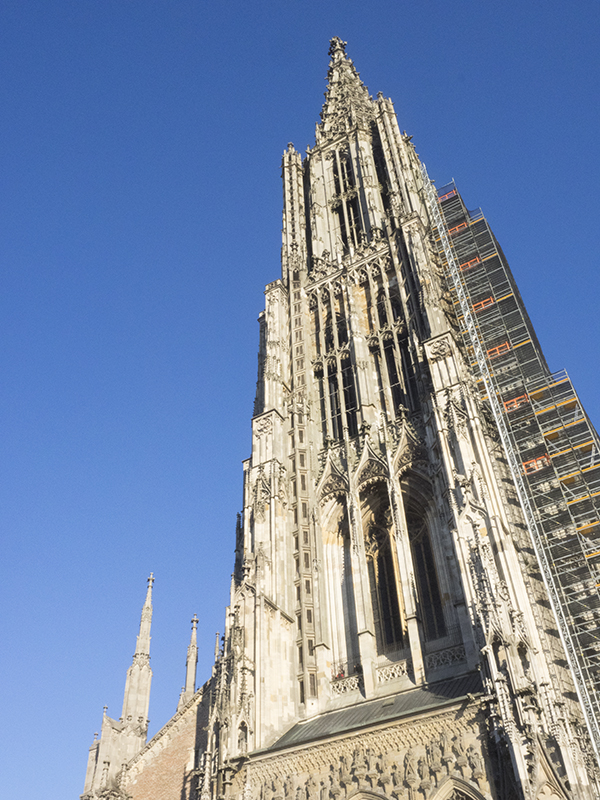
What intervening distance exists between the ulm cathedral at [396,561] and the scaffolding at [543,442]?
107mm

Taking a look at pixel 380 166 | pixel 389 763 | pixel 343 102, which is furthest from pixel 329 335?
pixel 343 102

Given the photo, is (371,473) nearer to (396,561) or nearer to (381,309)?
(396,561)

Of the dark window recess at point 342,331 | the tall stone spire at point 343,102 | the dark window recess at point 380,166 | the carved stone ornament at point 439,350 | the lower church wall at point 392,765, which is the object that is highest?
the tall stone spire at point 343,102

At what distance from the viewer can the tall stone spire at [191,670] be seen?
2820 cm

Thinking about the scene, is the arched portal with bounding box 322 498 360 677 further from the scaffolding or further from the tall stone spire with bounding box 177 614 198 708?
the tall stone spire with bounding box 177 614 198 708

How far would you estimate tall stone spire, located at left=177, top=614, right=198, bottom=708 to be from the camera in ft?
92.5

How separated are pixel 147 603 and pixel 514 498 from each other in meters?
15.7

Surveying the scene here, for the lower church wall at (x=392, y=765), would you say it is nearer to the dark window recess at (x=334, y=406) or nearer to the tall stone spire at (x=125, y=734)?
the tall stone spire at (x=125, y=734)

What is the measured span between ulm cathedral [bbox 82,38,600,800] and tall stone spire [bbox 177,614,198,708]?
0.48 feet

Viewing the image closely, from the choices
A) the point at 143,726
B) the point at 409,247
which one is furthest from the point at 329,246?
the point at 143,726

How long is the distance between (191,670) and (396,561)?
1075 centimetres

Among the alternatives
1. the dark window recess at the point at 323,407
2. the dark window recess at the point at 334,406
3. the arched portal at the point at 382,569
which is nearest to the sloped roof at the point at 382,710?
the arched portal at the point at 382,569

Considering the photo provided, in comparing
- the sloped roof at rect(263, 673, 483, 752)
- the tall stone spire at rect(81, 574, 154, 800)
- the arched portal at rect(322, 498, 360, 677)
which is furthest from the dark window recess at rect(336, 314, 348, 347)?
the sloped roof at rect(263, 673, 483, 752)

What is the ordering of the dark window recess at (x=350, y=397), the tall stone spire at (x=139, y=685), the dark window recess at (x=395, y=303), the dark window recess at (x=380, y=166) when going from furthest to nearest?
the dark window recess at (x=380, y=166)
the dark window recess at (x=395, y=303)
the dark window recess at (x=350, y=397)
the tall stone spire at (x=139, y=685)
